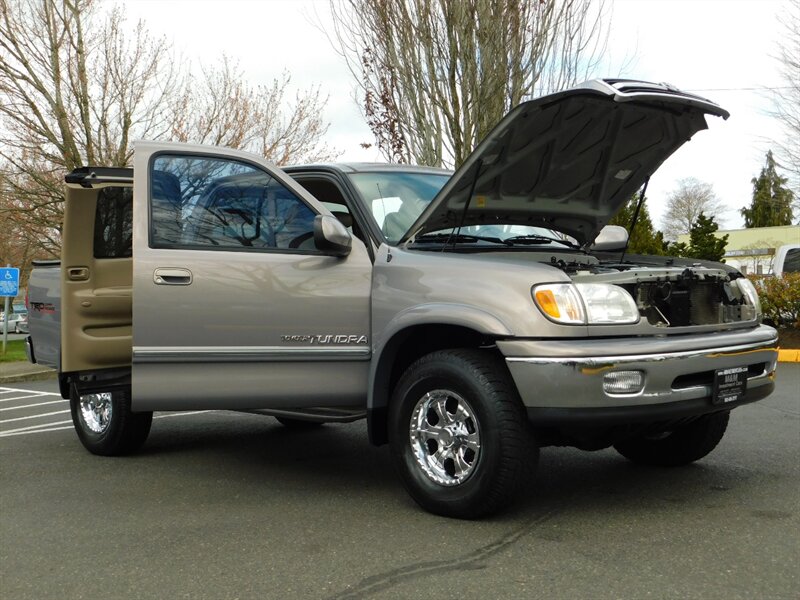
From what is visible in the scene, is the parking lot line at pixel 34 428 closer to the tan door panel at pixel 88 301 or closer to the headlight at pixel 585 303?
the tan door panel at pixel 88 301

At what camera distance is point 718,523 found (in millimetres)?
4012

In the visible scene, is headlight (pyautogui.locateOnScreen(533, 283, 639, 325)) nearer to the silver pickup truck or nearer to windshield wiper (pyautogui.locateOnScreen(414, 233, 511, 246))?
the silver pickup truck

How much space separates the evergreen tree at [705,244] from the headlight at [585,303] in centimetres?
1952

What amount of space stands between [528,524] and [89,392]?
9.97ft

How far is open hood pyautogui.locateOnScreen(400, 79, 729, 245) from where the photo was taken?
4.40m

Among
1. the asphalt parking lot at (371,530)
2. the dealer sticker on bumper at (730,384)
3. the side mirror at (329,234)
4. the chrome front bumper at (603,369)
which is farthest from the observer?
the side mirror at (329,234)

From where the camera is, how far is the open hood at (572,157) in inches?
173


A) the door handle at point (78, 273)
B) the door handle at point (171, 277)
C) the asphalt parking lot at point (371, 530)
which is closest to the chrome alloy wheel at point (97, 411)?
the asphalt parking lot at point (371, 530)

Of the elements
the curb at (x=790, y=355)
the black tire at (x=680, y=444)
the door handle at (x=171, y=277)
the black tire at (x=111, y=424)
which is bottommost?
the curb at (x=790, y=355)

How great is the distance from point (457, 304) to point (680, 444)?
1.84 metres

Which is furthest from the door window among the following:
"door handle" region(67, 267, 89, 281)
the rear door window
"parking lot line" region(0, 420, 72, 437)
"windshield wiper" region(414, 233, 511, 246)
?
"parking lot line" region(0, 420, 72, 437)

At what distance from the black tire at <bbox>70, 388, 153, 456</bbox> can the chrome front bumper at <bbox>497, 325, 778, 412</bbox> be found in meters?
3.13

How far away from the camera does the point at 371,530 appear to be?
407cm

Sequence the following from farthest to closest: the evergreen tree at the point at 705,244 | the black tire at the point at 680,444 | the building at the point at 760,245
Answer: the building at the point at 760,245, the evergreen tree at the point at 705,244, the black tire at the point at 680,444
